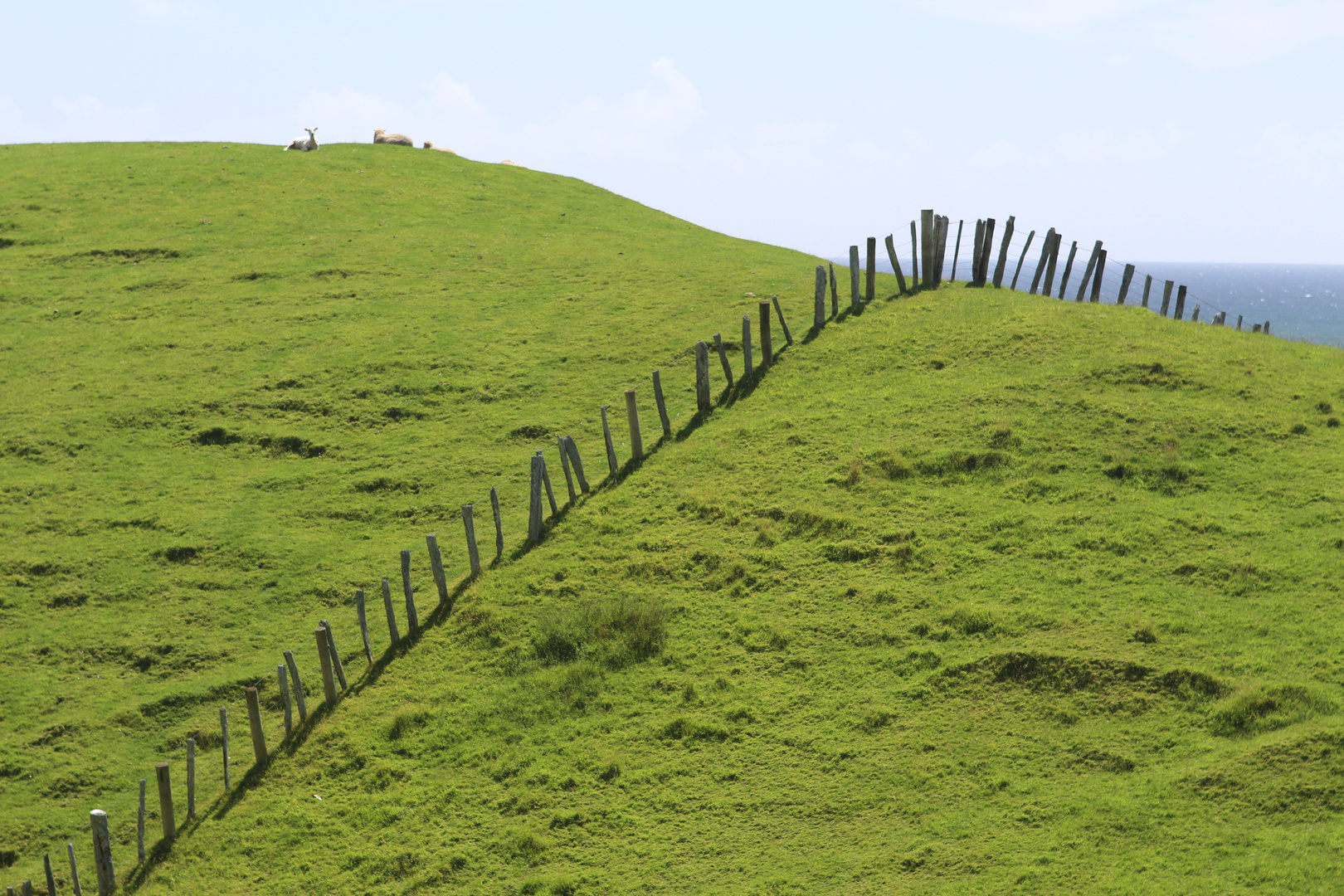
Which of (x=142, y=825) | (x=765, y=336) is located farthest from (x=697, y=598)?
(x=765, y=336)

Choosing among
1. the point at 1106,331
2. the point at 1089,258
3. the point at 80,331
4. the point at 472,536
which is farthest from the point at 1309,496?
the point at 80,331

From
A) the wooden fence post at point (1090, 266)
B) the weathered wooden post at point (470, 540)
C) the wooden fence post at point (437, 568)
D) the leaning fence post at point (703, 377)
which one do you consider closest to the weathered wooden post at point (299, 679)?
the wooden fence post at point (437, 568)

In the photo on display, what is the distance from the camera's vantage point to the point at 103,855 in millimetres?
12531

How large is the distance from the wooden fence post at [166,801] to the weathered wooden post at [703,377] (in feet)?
41.3

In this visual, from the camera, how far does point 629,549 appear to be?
704 inches

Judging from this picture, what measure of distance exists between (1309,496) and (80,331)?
2992cm

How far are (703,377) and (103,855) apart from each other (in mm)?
13927

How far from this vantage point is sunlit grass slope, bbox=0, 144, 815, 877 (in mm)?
16875

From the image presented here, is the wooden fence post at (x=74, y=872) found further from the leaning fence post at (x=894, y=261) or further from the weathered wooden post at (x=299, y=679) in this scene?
the leaning fence post at (x=894, y=261)

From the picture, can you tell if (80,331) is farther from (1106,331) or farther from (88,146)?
(1106,331)

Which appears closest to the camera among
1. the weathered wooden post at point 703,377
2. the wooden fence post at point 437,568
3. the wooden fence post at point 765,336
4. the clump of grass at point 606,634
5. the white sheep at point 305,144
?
the clump of grass at point 606,634

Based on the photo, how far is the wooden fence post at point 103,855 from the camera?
1220 cm

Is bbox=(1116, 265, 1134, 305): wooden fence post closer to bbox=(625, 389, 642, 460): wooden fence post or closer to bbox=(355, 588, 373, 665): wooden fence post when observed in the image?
bbox=(625, 389, 642, 460): wooden fence post

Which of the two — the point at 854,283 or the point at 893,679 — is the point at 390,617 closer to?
the point at 893,679
